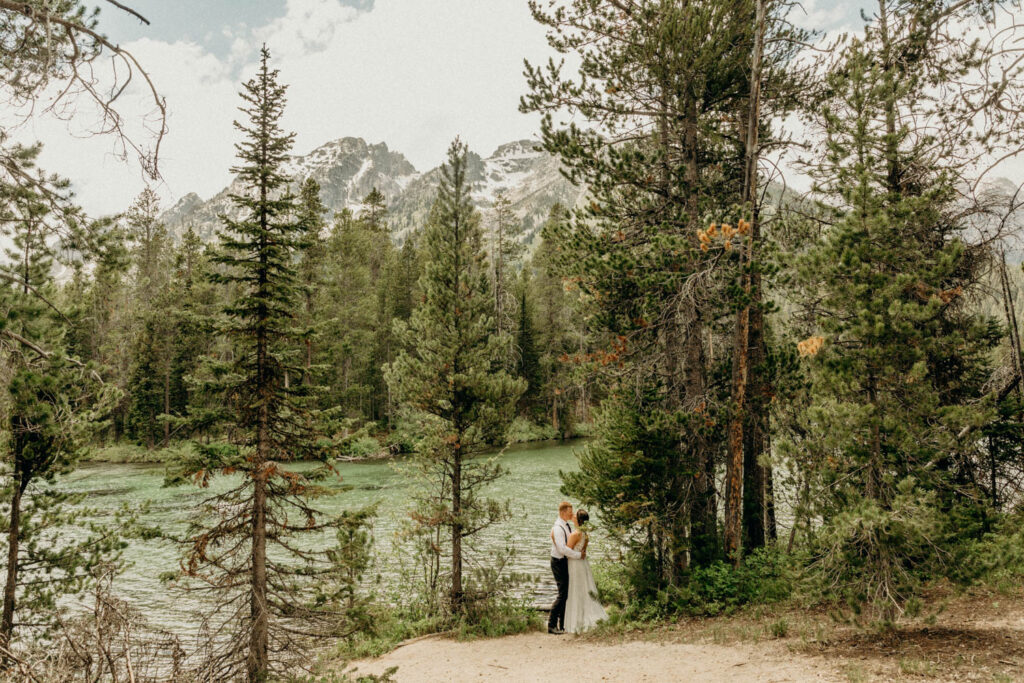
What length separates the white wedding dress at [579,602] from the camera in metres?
9.54

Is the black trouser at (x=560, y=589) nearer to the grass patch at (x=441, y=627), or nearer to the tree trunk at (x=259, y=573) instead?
the grass patch at (x=441, y=627)

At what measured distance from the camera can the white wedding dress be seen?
31.3 feet

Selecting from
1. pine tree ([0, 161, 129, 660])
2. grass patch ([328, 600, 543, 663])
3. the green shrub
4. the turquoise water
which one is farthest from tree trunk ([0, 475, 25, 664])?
the green shrub

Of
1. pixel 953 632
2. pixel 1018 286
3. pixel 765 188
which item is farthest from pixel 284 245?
pixel 1018 286

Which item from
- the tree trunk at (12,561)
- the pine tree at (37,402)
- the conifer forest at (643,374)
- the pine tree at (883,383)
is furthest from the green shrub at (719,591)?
the tree trunk at (12,561)

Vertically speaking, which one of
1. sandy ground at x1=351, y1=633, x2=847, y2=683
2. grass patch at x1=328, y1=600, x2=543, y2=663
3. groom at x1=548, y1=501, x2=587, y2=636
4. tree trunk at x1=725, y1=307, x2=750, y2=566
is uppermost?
tree trunk at x1=725, y1=307, x2=750, y2=566

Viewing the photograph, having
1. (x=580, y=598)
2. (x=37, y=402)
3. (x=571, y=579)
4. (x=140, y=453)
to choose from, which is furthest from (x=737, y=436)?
(x=140, y=453)

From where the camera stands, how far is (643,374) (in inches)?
396

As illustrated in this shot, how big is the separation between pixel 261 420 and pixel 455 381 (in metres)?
3.94

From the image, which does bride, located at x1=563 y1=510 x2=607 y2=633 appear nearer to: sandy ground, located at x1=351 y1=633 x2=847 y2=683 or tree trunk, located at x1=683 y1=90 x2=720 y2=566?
sandy ground, located at x1=351 y1=633 x2=847 y2=683

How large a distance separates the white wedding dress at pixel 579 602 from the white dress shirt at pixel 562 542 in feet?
0.56

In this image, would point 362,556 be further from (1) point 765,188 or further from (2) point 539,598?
(1) point 765,188

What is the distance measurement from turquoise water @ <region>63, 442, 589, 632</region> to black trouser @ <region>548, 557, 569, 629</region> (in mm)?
2140

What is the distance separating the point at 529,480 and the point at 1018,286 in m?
19.4
